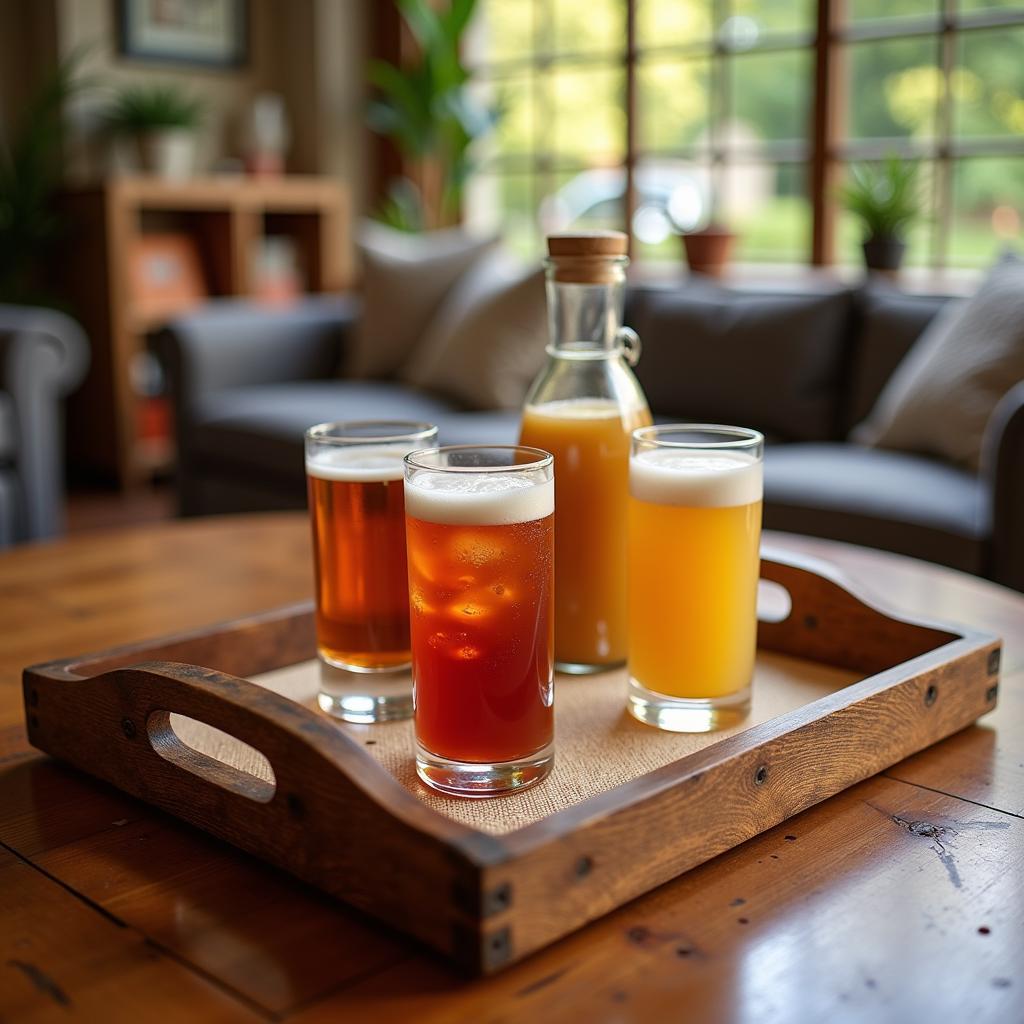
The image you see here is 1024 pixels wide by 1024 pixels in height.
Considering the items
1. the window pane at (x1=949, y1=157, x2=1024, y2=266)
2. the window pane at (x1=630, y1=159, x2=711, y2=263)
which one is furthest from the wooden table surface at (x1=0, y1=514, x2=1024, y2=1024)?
the window pane at (x1=630, y1=159, x2=711, y2=263)

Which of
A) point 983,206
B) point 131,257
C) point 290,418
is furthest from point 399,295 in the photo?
point 983,206

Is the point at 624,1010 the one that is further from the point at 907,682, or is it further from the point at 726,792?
the point at 907,682

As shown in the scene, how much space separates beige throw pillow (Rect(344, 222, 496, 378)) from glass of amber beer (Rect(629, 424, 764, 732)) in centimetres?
278

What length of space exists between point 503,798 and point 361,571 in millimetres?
204

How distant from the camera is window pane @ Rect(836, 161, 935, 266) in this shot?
380 cm

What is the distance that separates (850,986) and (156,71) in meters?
4.94

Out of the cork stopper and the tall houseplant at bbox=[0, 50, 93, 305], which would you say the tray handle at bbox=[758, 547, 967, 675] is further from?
the tall houseplant at bbox=[0, 50, 93, 305]

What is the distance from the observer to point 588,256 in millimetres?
858

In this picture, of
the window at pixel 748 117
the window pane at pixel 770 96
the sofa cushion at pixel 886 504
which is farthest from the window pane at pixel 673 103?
the sofa cushion at pixel 886 504

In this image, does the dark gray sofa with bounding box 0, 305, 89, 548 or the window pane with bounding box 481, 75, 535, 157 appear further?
the window pane with bounding box 481, 75, 535, 157

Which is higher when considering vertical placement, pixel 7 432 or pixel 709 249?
pixel 709 249

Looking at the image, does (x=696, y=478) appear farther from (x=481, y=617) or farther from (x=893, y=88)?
(x=893, y=88)

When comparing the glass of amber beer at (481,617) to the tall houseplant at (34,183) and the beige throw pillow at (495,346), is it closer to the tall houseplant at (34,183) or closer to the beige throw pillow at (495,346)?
the beige throw pillow at (495,346)

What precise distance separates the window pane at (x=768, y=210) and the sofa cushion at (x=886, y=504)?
188 cm
